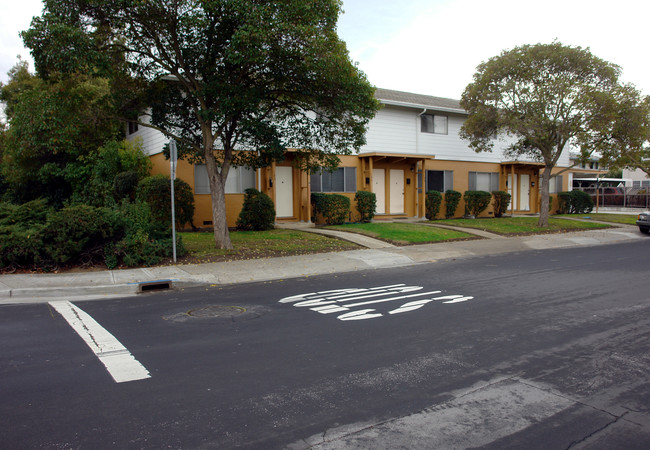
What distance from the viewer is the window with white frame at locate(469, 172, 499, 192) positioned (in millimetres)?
25797

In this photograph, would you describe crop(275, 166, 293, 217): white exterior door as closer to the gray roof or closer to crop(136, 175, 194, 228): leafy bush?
crop(136, 175, 194, 228): leafy bush

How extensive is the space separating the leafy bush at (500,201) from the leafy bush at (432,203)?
419cm

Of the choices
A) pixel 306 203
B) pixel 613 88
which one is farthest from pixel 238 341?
pixel 613 88

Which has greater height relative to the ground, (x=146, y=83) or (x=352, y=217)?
(x=146, y=83)

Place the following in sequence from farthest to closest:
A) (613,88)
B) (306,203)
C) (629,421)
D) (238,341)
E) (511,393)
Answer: (306,203) → (613,88) → (238,341) → (511,393) → (629,421)

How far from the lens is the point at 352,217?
21234 millimetres

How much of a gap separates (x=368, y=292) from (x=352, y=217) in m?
12.6

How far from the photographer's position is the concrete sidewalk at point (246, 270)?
29.8 feet

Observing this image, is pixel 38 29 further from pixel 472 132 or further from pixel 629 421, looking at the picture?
pixel 472 132

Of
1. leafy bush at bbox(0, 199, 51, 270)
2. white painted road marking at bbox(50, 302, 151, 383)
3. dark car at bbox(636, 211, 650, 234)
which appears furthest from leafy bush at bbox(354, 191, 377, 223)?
white painted road marking at bbox(50, 302, 151, 383)

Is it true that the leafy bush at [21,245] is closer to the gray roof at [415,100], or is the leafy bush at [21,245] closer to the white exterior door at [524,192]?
the gray roof at [415,100]

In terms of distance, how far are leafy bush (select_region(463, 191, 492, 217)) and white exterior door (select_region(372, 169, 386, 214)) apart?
467 cm

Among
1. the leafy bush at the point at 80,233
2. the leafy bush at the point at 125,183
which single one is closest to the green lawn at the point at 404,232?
the leafy bush at the point at 125,183

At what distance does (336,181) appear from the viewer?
70.6 feet
